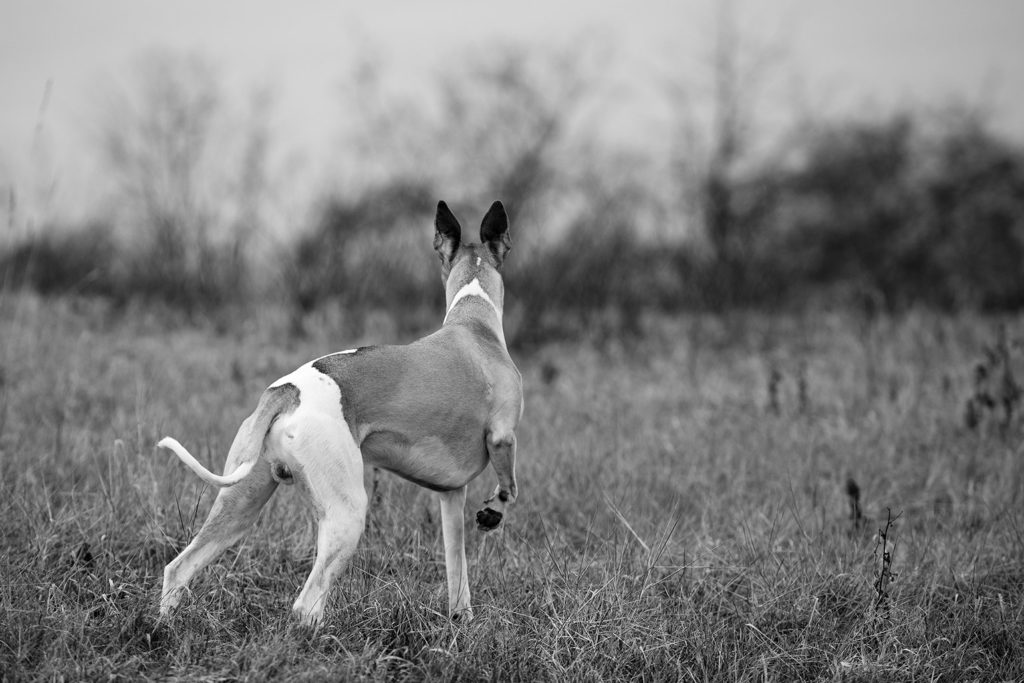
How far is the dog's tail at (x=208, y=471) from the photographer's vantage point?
3537mm

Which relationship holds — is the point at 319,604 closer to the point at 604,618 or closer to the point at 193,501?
the point at 604,618

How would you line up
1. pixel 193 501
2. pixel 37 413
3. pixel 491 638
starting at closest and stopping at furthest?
pixel 491 638, pixel 193 501, pixel 37 413

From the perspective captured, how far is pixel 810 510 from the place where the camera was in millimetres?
6121

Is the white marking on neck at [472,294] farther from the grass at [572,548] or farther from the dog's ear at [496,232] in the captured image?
the grass at [572,548]

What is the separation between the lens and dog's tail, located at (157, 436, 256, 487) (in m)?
Result: 3.54

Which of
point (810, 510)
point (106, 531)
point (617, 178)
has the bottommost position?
point (810, 510)

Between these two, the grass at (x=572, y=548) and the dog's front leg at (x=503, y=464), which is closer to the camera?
the grass at (x=572, y=548)

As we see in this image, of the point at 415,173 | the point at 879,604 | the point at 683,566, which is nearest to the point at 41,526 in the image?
the point at 683,566

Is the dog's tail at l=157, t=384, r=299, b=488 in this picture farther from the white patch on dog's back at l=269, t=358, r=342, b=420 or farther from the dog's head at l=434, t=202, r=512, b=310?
the dog's head at l=434, t=202, r=512, b=310

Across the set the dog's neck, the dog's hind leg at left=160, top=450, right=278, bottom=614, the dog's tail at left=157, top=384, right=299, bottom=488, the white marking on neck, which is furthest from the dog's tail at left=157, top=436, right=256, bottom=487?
the white marking on neck

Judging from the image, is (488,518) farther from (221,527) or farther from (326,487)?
(221,527)

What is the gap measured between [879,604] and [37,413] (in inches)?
221

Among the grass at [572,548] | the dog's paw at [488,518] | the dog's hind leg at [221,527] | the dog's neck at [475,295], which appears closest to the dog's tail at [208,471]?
the dog's hind leg at [221,527]

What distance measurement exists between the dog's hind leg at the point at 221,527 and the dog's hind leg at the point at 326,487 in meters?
0.26
